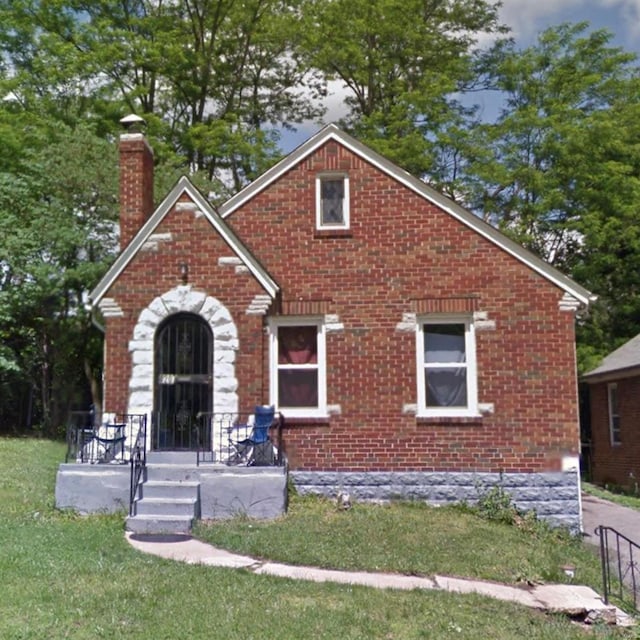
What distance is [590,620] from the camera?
25.2 ft

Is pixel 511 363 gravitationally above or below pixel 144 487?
above

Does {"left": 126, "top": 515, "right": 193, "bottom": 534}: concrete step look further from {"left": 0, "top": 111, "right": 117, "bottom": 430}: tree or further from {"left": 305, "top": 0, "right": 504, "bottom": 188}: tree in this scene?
{"left": 305, "top": 0, "right": 504, "bottom": 188}: tree

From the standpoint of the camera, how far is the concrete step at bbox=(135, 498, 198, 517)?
10.8 metres

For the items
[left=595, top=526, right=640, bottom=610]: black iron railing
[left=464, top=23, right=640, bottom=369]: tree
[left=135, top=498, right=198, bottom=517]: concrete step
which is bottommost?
[left=595, top=526, right=640, bottom=610]: black iron railing

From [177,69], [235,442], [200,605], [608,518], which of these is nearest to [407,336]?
[235,442]

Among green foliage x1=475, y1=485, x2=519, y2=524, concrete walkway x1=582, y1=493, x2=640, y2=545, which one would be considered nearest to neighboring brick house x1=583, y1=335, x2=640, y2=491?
concrete walkway x1=582, y1=493, x2=640, y2=545

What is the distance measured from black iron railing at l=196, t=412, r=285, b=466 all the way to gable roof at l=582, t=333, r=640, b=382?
10.2m

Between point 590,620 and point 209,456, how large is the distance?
6435 millimetres

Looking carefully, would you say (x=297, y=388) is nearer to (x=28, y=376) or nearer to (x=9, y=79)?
(x=28, y=376)

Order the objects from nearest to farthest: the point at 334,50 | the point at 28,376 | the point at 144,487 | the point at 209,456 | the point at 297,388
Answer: the point at 144,487 < the point at 209,456 < the point at 297,388 < the point at 28,376 < the point at 334,50

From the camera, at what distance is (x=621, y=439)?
818 inches

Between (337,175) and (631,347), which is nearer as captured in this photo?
(337,175)

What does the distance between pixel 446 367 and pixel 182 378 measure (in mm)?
4335

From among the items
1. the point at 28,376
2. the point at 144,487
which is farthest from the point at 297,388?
the point at 28,376
